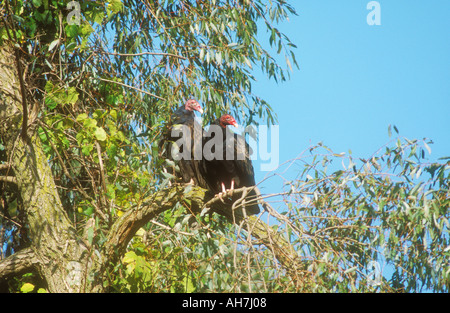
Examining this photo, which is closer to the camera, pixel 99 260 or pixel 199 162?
pixel 99 260

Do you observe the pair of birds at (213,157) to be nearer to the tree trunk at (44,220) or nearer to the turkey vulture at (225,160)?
the turkey vulture at (225,160)

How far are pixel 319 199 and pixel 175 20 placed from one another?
2.48m

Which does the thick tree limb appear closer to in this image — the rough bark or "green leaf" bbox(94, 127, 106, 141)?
the rough bark

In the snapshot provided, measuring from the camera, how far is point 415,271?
305 cm

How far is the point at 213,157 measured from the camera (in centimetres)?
461

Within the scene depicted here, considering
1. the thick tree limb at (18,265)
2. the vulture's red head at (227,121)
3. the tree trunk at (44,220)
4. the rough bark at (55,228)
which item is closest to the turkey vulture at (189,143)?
the vulture's red head at (227,121)

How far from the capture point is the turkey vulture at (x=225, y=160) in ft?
14.8

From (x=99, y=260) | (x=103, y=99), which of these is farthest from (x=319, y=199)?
(x=103, y=99)

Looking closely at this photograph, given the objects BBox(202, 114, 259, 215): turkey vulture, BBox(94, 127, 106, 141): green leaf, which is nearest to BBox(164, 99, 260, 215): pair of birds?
BBox(202, 114, 259, 215): turkey vulture

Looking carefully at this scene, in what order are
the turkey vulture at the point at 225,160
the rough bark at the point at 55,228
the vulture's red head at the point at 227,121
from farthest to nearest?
the vulture's red head at the point at 227,121, the turkey vulture at the point at 225,160, the rough bark at the point at 55,228

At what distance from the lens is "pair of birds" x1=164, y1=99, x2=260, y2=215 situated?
4527 mm

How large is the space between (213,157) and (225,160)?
0.14 metres

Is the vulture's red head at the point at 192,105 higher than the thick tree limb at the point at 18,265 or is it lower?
higher
